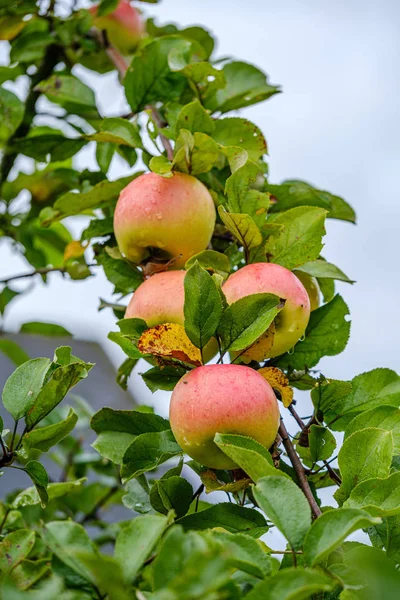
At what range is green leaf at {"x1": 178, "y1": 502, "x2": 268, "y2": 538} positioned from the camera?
0.57m

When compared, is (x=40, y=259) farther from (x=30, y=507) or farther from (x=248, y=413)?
(x=248, y=413)

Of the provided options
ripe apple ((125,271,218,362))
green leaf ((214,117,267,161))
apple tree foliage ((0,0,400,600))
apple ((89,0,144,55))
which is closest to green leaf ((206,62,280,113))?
apple tree foliage ((0,0,400,600))

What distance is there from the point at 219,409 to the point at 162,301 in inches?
5.8

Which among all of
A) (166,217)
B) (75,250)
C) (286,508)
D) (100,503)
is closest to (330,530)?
(286,508)

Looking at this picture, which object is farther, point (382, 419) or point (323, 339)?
point (323, 339)

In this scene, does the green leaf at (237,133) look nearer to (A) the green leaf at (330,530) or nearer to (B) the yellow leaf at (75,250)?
(B) the yellow leaf at (75,250)

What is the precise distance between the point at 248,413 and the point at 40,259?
2.75 feet

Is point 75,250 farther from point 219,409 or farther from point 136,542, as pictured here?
point 136,542

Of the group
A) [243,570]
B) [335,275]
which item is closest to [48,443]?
[243,570]

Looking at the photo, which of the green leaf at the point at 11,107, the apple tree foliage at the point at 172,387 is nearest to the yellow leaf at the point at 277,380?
the apple tree foliage at the point at 172,387

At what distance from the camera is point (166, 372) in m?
0.67

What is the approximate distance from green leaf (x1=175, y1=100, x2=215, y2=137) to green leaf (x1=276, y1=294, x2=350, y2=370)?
Answer: 23cm

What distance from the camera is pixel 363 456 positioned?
572 millimetres

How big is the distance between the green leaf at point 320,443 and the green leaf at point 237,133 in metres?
0.37
